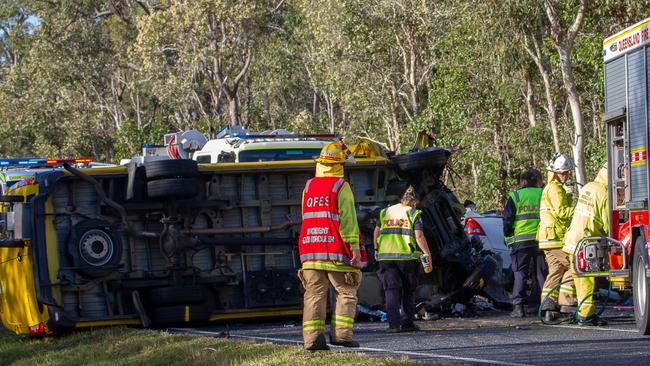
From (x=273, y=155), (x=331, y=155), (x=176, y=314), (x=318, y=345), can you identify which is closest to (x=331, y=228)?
(x=331, y=155)

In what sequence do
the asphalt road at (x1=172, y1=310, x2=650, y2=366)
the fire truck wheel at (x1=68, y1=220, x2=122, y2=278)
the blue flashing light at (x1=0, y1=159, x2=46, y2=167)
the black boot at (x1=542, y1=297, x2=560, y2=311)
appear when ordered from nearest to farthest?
1. the asphalt road at (x1=172, y1=310, x2=650, y2=366)
2. the black boot at (x1=542, y1=297, x2=560, y2=311)
3. the fire truck wheel at (x1=68, y1=220, x2=122, y2=278)
4. the blue flashing light at (x1=0, y1=159, x2=46, y2=167)

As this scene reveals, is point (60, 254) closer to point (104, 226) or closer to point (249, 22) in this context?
point (104, 226)

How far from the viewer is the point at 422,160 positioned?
14789 mm

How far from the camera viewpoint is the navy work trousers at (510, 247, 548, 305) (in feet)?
48.5

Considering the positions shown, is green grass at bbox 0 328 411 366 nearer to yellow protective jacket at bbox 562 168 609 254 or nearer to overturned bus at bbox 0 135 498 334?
overturned bus at bbox 0 135 498 334

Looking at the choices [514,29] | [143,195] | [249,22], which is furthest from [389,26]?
[143,195]

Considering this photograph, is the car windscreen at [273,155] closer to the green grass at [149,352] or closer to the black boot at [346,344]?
the green grass at [149,352]

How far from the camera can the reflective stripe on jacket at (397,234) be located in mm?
13406

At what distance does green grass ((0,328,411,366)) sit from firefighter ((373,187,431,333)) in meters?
1.99

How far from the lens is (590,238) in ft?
42.0

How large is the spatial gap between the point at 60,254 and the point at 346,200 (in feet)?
14.1

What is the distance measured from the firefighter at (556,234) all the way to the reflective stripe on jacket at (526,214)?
43cm

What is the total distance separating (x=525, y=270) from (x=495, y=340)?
10.0 ft

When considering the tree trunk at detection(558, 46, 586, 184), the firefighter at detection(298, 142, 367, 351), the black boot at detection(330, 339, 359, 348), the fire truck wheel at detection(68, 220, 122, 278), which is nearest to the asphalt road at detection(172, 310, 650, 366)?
the black boot at detection(330, 339, 359, 348)
